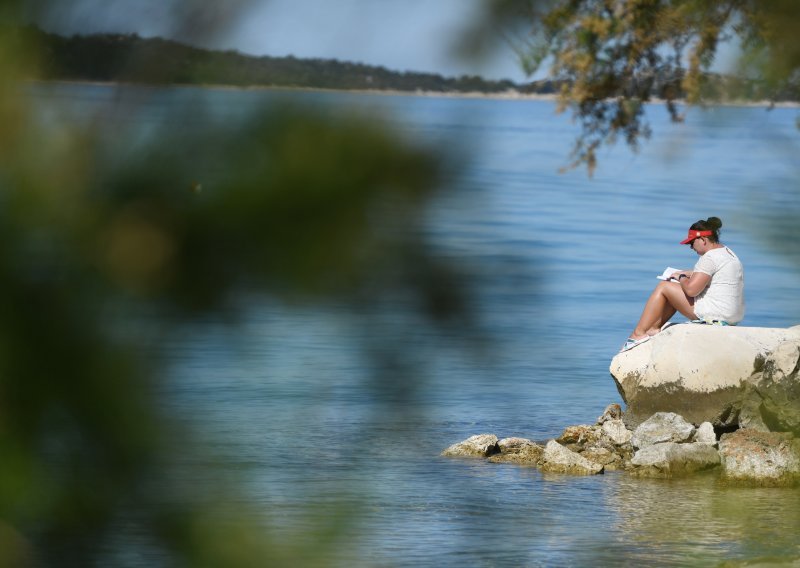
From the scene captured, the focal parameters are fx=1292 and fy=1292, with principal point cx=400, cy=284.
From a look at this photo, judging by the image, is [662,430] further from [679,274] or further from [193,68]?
[193,68]

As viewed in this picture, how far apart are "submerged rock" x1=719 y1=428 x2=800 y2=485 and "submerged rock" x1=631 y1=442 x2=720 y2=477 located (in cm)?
18

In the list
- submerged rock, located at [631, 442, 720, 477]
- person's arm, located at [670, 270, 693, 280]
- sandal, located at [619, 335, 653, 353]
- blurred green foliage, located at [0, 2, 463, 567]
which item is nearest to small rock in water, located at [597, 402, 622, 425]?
submerged rock, located at [631, 442, 720, 477]

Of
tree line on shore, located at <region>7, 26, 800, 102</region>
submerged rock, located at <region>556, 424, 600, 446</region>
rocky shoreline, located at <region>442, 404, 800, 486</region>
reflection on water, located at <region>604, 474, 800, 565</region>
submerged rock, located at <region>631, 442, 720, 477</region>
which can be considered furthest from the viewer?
submerged rock, located at <region>556, 424, 600, 446</region>

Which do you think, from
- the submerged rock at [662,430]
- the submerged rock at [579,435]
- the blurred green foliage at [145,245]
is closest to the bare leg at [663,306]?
the submerged rock at [662,430]

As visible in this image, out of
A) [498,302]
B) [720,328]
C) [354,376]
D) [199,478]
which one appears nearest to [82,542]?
[199,478]

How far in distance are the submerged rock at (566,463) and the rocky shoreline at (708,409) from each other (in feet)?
0.04

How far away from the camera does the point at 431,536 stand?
39.1 ft

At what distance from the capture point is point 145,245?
1.44 metres

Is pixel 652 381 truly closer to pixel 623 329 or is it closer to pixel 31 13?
pixel 31 13

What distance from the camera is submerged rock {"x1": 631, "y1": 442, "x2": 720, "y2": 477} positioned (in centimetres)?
1436

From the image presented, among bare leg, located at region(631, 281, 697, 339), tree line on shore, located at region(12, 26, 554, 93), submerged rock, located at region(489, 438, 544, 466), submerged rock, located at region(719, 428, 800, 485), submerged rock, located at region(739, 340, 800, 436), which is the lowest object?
submerged rock, located at region(489, 438, 544, 466)

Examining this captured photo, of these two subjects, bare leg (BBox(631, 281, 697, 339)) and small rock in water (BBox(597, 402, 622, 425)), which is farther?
small rock in water (BBox(597, 402, 622, 425))

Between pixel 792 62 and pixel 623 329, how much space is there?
2784cm

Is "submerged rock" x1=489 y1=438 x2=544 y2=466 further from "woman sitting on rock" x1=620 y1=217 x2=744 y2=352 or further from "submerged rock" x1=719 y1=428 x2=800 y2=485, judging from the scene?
"submerged rock" x1=719 y1=428 x2=800 y2=485
